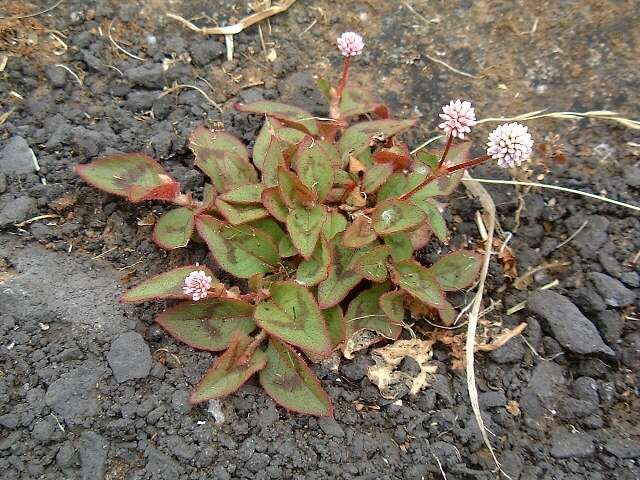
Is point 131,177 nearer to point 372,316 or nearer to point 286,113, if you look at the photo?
point 286,113

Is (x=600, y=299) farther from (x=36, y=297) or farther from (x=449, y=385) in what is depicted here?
(x=36, y=297)

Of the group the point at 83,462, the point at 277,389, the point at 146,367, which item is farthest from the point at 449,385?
the point at 83,462

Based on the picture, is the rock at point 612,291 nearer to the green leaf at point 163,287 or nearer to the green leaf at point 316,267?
the green leaf at point 316,267

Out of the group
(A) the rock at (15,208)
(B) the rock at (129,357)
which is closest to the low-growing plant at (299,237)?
(B) the rock at (129,357)

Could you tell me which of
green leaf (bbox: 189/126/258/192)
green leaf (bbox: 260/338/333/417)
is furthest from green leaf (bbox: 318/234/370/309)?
green leaf (bbox: 189/126/258/192)

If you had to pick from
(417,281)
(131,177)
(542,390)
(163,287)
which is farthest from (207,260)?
(542,390)

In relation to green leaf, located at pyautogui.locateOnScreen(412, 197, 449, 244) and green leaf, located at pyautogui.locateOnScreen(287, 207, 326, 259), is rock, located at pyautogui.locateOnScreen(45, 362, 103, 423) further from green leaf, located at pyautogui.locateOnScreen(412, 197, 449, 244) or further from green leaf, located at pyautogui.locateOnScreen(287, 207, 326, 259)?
green leaf, located at pyautogui.locateOnScreen(412, 197, 449, 244)
